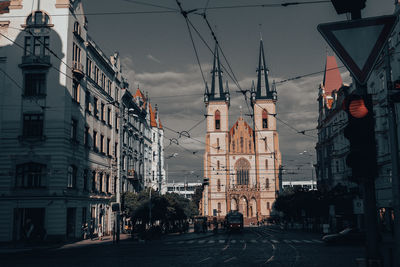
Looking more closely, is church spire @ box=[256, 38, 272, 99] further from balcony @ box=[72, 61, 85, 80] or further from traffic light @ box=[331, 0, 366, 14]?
traffic light @ box=[331, 0, 366, 14]

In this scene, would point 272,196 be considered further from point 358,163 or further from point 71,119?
point 358,163

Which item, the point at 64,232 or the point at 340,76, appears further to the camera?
the point at 340,76

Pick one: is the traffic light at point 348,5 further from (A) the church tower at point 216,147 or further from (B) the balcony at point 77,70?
(A) the church tower at point 216,147

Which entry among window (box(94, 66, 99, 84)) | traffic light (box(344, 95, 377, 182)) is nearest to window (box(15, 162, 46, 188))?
window (box(94, 66, 99, 84))

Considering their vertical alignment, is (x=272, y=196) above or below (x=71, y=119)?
below

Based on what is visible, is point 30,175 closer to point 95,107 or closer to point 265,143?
point 95,107

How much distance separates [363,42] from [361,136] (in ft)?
3.55

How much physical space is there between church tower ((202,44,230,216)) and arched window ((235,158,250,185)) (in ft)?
9.70

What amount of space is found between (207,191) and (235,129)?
18006 millimetres

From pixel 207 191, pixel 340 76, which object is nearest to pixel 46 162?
pixel 340 76

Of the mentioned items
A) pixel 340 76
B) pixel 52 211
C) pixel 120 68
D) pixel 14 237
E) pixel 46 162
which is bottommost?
pixel 14 237

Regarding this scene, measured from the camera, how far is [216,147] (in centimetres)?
10188

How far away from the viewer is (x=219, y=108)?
4107 inches

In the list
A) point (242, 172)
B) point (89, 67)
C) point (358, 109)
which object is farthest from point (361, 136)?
point (242, 172)
